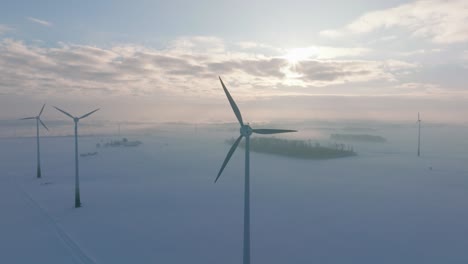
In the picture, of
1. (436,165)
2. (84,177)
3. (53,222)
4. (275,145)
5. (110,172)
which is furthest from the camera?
(275,145)

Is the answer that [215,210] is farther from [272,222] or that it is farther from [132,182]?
[132,182]

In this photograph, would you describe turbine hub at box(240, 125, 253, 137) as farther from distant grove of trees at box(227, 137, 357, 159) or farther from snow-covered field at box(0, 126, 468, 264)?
distant grove of trees at box(227, 137, 357, 159)

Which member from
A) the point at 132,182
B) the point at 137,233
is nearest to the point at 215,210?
the point at 137,233

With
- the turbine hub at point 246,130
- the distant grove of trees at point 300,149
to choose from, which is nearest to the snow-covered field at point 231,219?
the turbine hub at point 246,130

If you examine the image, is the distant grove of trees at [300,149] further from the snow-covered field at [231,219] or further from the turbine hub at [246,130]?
the turbine hub at [246,130]

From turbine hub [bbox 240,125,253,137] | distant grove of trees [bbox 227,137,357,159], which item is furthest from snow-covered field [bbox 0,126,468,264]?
distant grove of trees [bbox 227,137,357,159]

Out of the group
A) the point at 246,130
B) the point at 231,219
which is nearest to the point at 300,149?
the point at 231,219
